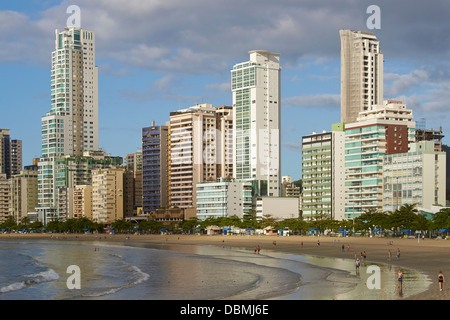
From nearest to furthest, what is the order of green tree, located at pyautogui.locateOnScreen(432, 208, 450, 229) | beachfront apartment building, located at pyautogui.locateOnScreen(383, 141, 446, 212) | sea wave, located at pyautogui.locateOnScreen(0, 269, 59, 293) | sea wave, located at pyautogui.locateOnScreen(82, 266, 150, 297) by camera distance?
sea wave, located at pyautogui.locateOnScreen(82, 266, 150, 297) → sea wave, located at pyautogui.locateOnScreen(0, 269, 59, 293) → green tree, located at pyautogui.locateOnScreen(432, 208, 450, 229) → beachfront apartment building, located at pyautogui.locateOnScreen(383, 141, 446, 212)

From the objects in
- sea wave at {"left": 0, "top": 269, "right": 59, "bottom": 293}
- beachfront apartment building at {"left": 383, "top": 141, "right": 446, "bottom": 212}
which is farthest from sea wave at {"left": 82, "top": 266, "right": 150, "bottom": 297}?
beachfront apartment building at {"left": 383, "top": 141, "right": 446, "bottom": 212}

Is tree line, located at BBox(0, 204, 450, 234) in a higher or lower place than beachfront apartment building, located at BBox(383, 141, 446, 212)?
lower

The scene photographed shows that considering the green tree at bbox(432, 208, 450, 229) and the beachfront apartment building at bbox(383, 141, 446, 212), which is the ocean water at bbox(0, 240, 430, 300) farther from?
the beachfront apartment building at bbox(383, 141, 446, 212)

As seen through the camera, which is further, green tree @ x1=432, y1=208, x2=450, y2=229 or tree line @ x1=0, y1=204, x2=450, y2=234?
tree line @ x1=0, y1=204, x2=450, y2=234

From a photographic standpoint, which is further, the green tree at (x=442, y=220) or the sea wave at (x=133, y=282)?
the green tree at (x=442, y=220)

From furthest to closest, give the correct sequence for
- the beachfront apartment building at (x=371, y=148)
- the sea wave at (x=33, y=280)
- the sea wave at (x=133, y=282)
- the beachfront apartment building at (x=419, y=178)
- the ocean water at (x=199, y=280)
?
the beachfront apartment building at (x=371, y=148), the beachfront apartment building at (x=419, y=178), the sea wave at (x=33, y=280), the sea wave at (x=133, y=282), the ocean water at (x=199, y=280)

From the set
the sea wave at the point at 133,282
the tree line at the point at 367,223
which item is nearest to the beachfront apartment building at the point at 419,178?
the tree line at the point at 367,223

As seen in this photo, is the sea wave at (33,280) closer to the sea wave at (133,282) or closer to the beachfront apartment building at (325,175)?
the sea wave at (133,282)

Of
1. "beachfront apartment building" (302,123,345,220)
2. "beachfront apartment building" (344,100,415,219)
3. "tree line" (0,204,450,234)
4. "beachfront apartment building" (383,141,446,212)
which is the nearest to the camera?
"tree line" (0,204,450,234)

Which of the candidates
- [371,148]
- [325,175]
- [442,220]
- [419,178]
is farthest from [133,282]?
[325,175]
